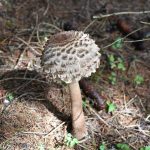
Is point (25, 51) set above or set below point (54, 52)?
below

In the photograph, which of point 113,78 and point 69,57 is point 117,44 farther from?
point 69,57

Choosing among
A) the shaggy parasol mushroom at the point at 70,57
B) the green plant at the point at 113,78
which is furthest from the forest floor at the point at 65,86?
the shaggy parasol mushroom at the point at 70,57

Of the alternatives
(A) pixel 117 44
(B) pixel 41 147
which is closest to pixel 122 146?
(B) pixel 41 147

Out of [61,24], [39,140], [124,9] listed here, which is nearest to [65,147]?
[39,140]

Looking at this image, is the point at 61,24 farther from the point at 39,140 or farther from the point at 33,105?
the point at 39,140

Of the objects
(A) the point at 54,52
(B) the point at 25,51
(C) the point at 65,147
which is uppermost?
(A) the point at 54,52

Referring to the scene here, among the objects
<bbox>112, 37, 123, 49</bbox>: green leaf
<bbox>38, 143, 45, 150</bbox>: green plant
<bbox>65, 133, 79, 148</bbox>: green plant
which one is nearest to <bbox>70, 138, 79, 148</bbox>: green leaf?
<bbox>65, 133, 79, 148</bbox>: green plant
